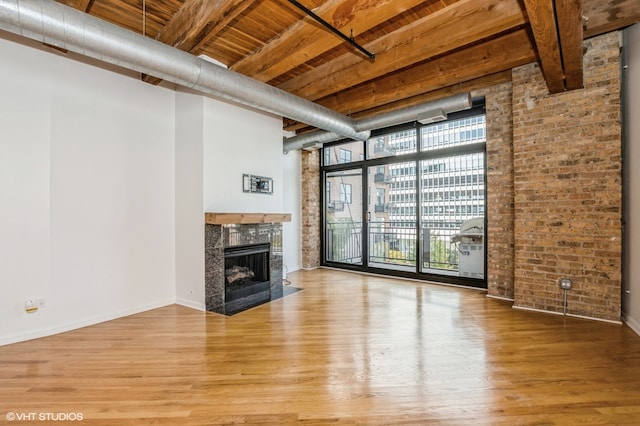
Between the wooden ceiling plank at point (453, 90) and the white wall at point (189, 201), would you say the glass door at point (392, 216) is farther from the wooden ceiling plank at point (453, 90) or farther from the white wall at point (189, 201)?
the white wall at point (189, 201)

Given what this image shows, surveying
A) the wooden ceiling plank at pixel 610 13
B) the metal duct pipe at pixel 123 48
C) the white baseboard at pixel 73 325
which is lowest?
the white baseboard at pixel 73 325

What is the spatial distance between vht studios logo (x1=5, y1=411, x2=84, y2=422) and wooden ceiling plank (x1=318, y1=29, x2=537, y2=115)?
14.9ft

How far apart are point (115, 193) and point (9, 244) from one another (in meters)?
1.04

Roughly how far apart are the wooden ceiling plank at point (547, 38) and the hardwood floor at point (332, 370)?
8.57 ft

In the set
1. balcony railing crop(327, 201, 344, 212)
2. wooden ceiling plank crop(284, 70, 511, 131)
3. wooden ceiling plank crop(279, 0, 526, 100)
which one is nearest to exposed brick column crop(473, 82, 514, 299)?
wooden ceiling plank crop(284, 70, 511, 131)

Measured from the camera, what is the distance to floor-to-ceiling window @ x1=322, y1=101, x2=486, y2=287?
494 cm

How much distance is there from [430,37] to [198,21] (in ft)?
7.21

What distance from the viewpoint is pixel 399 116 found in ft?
14.7

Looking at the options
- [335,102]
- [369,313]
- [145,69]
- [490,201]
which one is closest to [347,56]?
[335,102]

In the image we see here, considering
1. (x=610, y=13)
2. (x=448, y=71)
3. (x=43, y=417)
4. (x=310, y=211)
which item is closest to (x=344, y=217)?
(x=310, y=211)

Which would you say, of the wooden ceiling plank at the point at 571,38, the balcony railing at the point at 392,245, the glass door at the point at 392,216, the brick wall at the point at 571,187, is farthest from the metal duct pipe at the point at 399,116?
the balcony railing at the point at 392,245

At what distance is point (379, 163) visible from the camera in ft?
19.4

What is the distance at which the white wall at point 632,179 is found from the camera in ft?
10.1

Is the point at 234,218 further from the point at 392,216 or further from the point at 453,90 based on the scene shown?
the point at 453,90
